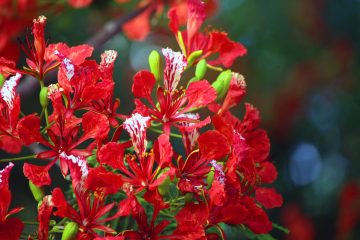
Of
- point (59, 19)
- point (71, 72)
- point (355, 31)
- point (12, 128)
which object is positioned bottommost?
point (355, 31)

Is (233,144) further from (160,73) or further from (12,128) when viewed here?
(12,128)

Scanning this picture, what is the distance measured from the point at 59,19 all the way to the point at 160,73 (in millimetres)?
1644

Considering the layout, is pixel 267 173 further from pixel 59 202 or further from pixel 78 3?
pixel 78 3

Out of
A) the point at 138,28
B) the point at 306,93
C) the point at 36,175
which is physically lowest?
the point at 306,93

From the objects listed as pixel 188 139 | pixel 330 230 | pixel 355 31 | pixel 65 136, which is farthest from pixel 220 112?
pixel 355 31

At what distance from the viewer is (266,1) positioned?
4.16 m

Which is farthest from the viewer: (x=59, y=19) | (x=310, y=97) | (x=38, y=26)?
(x=310, y=97)

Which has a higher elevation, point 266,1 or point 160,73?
point 160,73

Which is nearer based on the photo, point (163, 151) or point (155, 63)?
point (163, 151)

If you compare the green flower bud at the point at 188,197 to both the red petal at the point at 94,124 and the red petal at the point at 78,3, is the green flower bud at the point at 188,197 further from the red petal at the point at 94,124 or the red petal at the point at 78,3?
the red petal at the point at 78,3

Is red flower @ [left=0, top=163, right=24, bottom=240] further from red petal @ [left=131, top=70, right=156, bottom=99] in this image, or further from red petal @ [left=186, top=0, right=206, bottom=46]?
red petal @ [left=186, top=0, right=206, bottom=46]

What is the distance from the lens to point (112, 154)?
1153 millimetres

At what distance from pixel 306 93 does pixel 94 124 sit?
3.22m

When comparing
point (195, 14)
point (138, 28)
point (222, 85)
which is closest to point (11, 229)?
point (222, 85)
